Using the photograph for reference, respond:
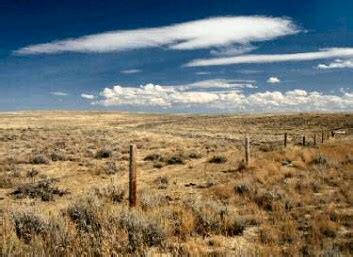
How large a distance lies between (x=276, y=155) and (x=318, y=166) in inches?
153

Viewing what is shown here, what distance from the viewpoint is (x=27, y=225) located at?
27.8 feet

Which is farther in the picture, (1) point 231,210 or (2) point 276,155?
(2) point 276,155

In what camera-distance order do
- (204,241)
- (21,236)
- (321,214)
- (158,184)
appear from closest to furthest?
(21,236)
(204,241)
(321,214)
(158,184)

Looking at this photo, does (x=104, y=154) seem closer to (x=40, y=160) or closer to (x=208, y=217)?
(x=40, y=160)

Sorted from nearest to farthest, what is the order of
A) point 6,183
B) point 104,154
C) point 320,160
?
point 6,183 < point 320,160 < point 104,154

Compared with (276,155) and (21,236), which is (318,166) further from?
(21,236)

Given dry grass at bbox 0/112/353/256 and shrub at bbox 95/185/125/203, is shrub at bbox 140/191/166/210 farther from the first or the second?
shrub at bbox 95/185/125/203

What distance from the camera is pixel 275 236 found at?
8523 millimetres

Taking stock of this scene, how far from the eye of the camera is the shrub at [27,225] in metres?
8.05

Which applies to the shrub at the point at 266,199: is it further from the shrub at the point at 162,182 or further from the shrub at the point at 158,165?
the shrub at the point at 158,165

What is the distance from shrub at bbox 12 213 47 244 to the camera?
8.05m

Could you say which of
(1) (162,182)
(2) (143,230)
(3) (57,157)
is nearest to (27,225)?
(2) (143,230)

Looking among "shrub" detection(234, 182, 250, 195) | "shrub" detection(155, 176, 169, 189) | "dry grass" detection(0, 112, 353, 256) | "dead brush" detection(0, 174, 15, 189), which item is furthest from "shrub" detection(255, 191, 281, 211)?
"dead brush" detection(0, 174, 15, 189)

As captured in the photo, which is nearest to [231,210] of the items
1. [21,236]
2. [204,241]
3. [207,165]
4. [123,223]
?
[204,241]
